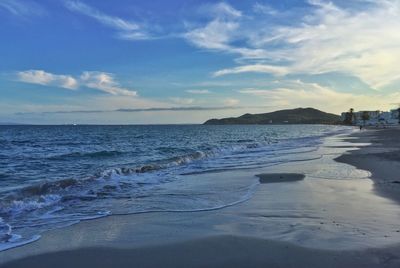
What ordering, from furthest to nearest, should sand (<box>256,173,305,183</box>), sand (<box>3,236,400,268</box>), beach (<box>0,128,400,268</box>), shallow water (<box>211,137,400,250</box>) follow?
sand (<box>256,173,305,183</box>), shallow water (<box>211,137,400,250</box>), beach (<box>0,128,400,268</box>), sand (<box>3,236,400,268</box>)

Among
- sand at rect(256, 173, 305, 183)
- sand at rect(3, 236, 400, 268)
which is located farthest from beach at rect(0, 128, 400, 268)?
sand at rect(256, 173, 305, 183)

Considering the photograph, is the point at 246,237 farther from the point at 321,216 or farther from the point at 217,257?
the point at 321,216

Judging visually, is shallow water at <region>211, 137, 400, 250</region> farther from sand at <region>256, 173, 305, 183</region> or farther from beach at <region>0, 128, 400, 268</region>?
sand at <region>256, 173, 305, 183</region>

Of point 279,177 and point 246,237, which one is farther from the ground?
point 246,237

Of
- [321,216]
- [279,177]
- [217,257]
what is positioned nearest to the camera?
[217,257]

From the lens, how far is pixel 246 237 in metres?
7.43

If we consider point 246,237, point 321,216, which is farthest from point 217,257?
point 321,216

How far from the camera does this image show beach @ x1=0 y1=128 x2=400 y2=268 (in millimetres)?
6195

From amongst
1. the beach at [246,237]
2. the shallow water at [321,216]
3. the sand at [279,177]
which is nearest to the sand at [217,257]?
the beach at [246,237]

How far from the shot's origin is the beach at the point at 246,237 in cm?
620

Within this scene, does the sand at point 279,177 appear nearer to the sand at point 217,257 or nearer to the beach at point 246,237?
the beach at point 246,237

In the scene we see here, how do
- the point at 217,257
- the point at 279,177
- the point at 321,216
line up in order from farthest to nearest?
the point at 279,177
the point at 321,216
the point at 217,257

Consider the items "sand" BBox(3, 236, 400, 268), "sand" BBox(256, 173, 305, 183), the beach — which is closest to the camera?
"sand" BBox(3, 236, 400, 268)

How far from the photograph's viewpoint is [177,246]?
6984 millimetres
